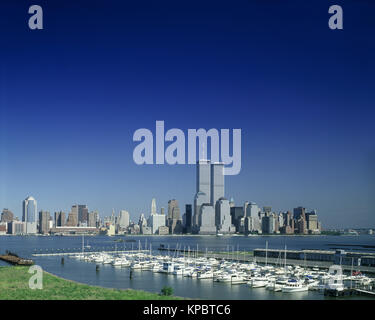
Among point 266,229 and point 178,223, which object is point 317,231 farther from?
point 178,223

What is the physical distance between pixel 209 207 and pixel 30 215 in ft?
222

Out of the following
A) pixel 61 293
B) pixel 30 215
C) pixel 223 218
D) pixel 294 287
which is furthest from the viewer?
pixel 223 218

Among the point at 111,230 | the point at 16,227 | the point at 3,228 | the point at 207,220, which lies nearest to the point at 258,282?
the point at 207,220

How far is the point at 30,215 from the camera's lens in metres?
168

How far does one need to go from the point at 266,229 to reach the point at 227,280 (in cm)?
15043

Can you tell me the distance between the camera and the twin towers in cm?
17762

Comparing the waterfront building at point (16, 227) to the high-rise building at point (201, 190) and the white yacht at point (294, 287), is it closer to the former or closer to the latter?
the high-rise building at point (201, 190)

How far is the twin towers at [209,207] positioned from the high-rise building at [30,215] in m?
61.9

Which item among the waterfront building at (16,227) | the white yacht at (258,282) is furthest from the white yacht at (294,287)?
the waterfront building at (16,227)

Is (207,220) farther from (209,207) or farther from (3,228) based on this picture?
(3,228)

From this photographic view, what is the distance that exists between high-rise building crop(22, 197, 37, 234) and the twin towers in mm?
61932

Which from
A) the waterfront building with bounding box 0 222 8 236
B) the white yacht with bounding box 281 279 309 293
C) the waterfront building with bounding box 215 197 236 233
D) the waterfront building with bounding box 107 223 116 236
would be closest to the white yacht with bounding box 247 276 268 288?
the white yacht with bounding box 281 279 309 293

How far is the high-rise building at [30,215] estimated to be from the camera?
6201 inches
